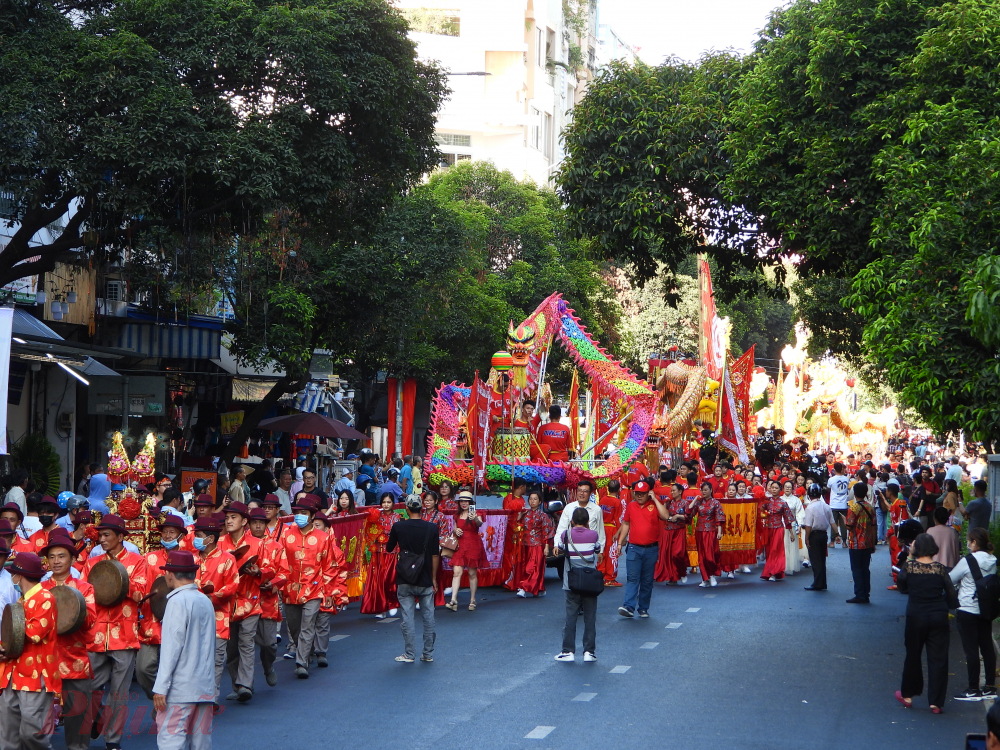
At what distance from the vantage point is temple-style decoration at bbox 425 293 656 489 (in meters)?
19.5

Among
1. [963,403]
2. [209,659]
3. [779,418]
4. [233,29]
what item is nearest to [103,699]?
[209,659]

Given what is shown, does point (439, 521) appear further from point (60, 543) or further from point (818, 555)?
point (60, 543)

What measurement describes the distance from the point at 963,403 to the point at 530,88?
54.9m

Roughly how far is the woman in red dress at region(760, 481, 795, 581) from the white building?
139ft

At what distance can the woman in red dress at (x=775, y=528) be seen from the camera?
61.3ft

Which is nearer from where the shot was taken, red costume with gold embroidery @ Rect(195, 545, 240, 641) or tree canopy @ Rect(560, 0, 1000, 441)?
red costume with gold embroidery @ Rect(195, 545, 240, 641)

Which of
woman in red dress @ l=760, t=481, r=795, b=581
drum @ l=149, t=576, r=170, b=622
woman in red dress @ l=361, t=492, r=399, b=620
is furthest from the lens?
woman in red dress @ l=760, t=481, r=795, b=581

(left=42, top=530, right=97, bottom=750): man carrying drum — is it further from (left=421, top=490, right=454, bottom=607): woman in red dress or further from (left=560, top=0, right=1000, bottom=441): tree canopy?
(left=421, top=490, right=454, bottom=607): woman in red dress

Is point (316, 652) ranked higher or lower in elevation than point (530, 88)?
lower

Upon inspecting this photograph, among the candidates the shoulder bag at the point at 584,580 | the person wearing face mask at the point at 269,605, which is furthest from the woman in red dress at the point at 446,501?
the person wearing face mask at the point at 269,605

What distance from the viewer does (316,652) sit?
11.5 m

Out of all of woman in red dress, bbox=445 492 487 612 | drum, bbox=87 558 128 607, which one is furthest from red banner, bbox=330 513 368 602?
drum, bbox=87 558 128 607

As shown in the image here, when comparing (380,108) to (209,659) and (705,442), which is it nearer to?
(209,659)

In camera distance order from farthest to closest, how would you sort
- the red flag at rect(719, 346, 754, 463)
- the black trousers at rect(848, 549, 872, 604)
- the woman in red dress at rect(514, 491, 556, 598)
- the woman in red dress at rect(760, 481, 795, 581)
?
the red flag at rect(719, 346, 754, 463) < the woman in red dress at rect(760, 481, 795, 581) < the woman in red dress at rect(514, 491, 556, 598) < the black trousers at rect(848, 549, 872, 604)
